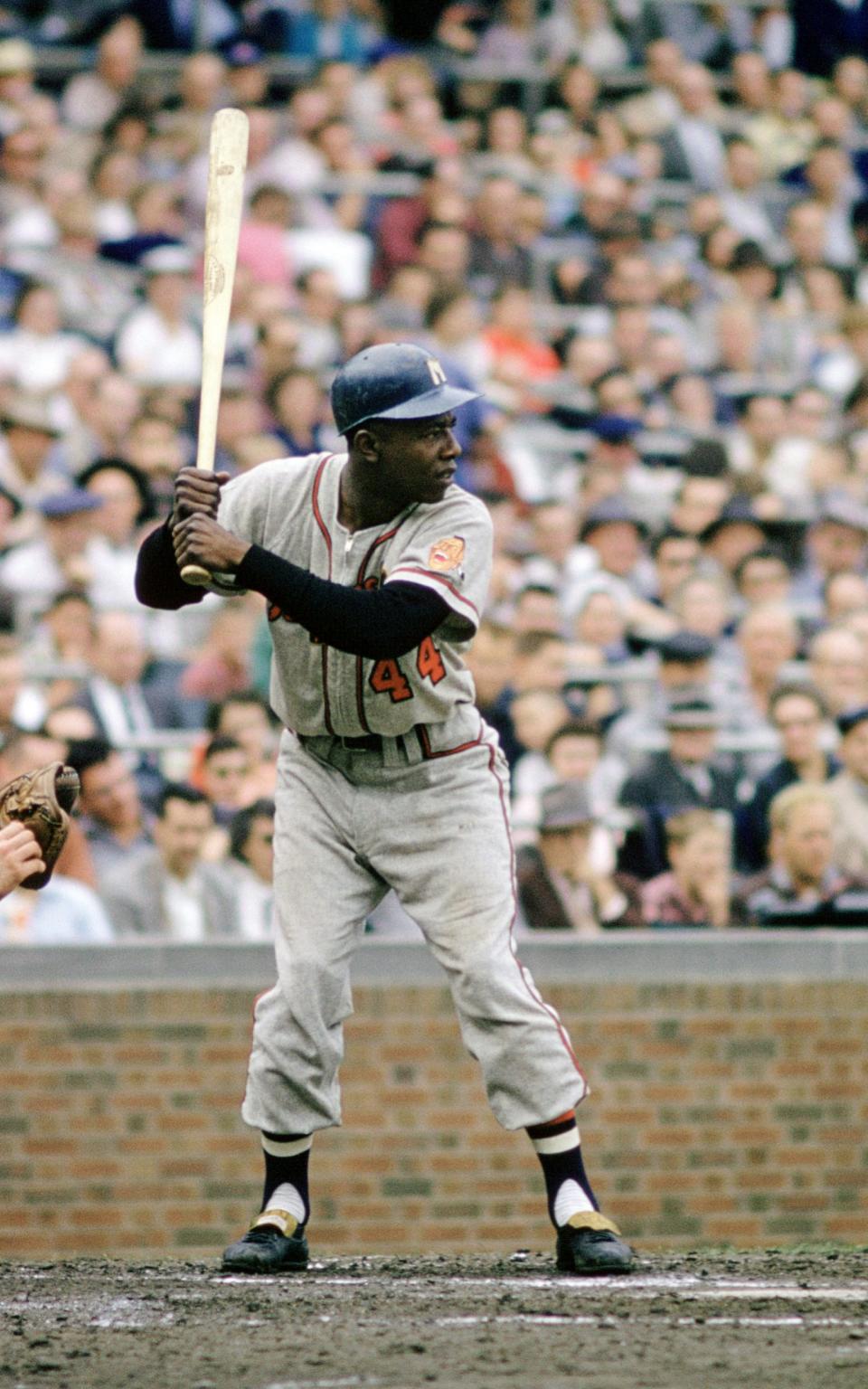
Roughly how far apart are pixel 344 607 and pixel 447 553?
280mm

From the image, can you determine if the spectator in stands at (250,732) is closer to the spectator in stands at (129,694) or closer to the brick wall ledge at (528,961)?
the spectator in stands at (129,694)

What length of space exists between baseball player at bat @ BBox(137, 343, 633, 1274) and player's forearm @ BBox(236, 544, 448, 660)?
0.33ft

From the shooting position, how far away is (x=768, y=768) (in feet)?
27.5

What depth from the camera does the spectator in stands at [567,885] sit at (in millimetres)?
7414

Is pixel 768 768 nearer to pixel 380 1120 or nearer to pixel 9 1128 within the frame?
pixel 380 1120

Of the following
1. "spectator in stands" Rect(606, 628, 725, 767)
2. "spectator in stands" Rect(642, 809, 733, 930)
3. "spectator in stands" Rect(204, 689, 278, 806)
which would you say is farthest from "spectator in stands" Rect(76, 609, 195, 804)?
"spectator in stands" Rect(642, 809, 733, 930)

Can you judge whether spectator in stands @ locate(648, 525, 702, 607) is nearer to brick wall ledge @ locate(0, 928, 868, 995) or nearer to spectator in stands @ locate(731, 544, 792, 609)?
spectator in stands @ locate(731, 544, 792, 609)

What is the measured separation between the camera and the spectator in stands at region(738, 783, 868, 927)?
7.53m

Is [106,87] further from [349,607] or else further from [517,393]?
[349,607]

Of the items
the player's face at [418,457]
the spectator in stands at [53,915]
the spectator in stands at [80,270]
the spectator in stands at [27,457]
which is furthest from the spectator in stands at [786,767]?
the spectator in stands at [80,270]

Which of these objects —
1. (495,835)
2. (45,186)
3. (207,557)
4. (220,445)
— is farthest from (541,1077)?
(45,186)

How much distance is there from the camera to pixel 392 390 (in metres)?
4.75

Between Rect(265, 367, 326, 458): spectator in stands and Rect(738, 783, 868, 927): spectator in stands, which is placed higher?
Rect(265, 367, 326, 458): spectator in stands

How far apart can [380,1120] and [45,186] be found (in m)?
6.45
